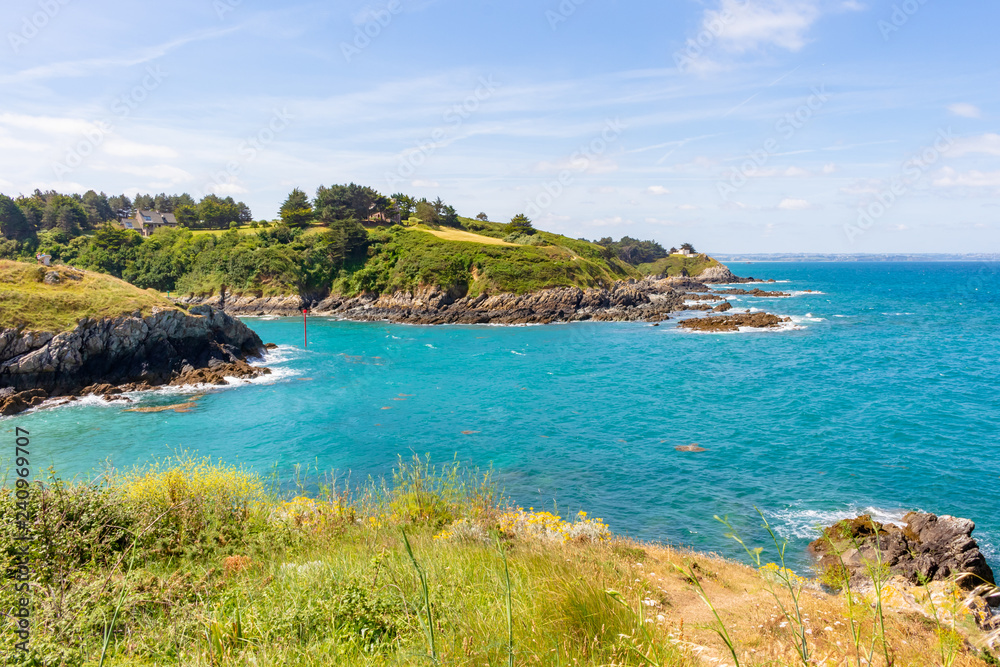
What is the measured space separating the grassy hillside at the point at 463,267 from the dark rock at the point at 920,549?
5938cm

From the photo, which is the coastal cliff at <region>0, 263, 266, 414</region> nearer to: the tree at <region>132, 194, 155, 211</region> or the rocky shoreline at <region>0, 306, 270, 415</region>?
the rocky shoreline at <region>0, 306, 270, 415</region>

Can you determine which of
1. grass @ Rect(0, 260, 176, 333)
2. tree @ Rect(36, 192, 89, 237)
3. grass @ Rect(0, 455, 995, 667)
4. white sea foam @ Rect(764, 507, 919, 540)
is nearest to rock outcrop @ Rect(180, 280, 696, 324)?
grass @ Rect(0, 260, 176, 333)

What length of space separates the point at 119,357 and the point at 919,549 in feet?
123

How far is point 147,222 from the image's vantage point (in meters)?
103

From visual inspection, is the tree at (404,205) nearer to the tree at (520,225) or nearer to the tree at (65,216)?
the tree at (520,225)

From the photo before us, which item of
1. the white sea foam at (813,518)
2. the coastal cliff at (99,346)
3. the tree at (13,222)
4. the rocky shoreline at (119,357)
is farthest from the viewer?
the tree at (13,222)

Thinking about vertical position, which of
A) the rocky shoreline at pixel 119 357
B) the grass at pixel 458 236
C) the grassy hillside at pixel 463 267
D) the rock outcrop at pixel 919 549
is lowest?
the rock outcrop at pixel 919 549

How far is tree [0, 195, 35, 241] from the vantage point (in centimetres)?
8662

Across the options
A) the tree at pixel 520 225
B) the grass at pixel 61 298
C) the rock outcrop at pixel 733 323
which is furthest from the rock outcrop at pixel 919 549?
the tree at pixel 520 225

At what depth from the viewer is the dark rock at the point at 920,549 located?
1127 cm

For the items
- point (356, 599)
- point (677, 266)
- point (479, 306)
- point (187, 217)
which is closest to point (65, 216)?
point (187, 217)

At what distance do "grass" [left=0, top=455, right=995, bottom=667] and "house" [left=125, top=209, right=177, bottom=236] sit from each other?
11572 centimetres

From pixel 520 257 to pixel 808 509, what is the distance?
65.9m

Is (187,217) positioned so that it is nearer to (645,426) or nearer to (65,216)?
(65,216)
